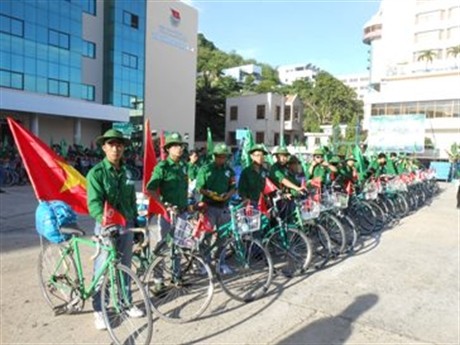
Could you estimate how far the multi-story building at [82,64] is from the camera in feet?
81.7

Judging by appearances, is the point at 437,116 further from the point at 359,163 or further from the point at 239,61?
the point at 239,61

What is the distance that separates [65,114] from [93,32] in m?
8.60

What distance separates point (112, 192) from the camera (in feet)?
12.8

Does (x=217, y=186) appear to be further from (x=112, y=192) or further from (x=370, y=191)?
(x=370, y=191)

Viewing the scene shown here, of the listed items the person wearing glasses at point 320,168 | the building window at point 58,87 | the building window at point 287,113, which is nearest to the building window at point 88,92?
the building window at point 58,87

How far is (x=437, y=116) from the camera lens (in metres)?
38.2

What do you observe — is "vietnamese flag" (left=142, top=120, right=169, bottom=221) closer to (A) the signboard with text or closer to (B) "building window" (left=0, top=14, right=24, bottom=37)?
(B) "building window" (left=0, top=14, right=24, bottom=37)

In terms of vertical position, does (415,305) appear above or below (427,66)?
below

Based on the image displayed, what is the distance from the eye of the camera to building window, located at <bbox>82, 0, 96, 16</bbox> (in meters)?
30.0

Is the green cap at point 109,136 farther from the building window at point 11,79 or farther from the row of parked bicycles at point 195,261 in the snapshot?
the building window at point 11,79

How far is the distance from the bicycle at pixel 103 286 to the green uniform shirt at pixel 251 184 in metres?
2.14

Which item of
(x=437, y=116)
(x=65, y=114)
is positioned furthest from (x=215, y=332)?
(x=437, y=116)

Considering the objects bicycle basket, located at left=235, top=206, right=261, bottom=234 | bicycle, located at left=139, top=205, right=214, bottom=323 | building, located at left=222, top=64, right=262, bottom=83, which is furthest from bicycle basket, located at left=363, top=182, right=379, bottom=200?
building, located at left=222, top=64, right=262, bottom=83

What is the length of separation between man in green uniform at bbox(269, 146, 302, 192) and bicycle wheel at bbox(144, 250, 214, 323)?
7.28ft
